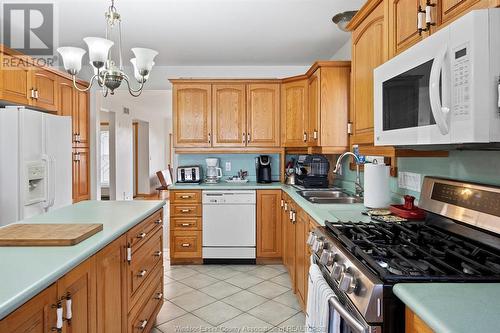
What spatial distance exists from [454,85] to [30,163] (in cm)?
329

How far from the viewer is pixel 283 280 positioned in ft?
11.3

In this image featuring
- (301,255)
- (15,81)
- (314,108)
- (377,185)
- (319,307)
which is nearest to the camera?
(319,307)

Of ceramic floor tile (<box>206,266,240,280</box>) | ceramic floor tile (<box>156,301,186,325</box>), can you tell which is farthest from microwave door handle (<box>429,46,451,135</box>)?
ceramic floor tile (<box>206,266,240,280</box>)

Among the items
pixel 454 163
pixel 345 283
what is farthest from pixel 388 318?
pixel 454 163

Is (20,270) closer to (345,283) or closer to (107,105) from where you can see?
(345,283)

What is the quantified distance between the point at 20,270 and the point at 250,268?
9.53 feet

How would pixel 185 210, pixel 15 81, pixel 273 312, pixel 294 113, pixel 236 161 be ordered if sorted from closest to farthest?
pixel 273 312, pixel 15 81, pixel 185 210, pixel 294 113, pixel 236 161

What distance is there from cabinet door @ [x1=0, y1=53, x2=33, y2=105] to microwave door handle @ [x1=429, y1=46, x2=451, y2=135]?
335 centimetres

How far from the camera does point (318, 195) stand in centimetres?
323

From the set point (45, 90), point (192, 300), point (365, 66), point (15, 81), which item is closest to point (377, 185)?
point (365, 66)

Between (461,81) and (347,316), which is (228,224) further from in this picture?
(461,81)

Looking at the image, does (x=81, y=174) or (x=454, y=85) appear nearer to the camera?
(x=454, y=85)

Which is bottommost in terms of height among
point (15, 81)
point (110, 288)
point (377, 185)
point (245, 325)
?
point (245, 325)

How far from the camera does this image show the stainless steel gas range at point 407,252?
1008 mm
